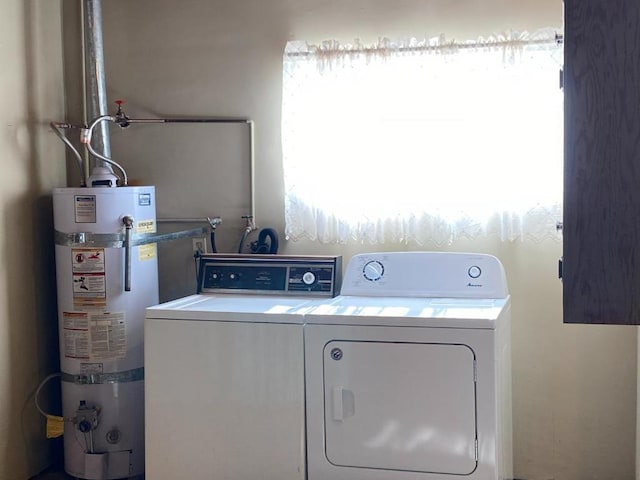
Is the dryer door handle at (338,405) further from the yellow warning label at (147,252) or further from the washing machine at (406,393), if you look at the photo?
the yellow warning label at (147,252)

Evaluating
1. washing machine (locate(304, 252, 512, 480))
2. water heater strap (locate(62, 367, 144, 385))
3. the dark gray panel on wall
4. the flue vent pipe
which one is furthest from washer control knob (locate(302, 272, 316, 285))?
the dark gray panel on wall

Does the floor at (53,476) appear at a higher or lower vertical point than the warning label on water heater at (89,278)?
lower

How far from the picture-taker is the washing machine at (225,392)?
270 cm

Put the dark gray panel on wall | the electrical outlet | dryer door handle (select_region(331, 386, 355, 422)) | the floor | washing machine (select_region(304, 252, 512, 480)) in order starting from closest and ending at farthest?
1. the dark gray panel on wall
2. washing machine (select_region(304, 252, 512, 480))
3. dryer door handle (select_region(331, 386, 355, 422))
4. the floor
5. the electrical outlet

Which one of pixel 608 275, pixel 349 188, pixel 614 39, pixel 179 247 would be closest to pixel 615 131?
pixel 614 39

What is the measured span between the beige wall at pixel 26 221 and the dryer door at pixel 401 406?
1.45m

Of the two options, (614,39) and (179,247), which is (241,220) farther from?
(614,39)

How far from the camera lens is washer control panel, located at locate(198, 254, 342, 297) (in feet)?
10.6

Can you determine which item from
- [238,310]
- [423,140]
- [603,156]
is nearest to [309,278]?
[238,310]

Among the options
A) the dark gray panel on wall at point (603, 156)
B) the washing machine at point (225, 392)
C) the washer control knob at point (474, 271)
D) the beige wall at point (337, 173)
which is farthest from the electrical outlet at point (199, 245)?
the dark gray panel on wall at point (603, 156)

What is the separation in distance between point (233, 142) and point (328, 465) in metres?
1.61

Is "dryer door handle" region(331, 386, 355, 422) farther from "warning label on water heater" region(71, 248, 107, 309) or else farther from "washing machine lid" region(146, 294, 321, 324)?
"warning label on water heater" region(71, 248, 107, 309)

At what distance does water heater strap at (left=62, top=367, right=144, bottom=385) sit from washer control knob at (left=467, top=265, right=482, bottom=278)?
1.47 metres

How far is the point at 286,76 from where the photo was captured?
3.40 m
